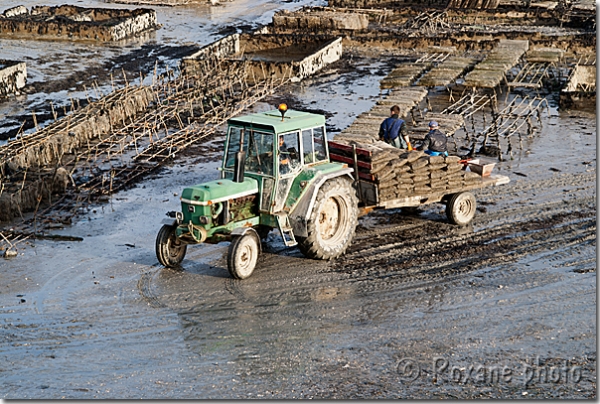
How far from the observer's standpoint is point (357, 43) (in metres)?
33.5

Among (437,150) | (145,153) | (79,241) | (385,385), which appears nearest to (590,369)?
(385,385)

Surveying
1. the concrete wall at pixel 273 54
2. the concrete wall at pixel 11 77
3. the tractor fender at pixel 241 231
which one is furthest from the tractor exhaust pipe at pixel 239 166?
the concrete wall at pixel 11 77

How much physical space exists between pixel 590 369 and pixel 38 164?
12.4 metres

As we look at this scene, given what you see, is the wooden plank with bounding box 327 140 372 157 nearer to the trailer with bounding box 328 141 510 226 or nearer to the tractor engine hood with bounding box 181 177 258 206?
the trailer with bounding box 328 141 510 226

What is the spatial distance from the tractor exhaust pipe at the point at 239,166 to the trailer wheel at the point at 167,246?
48.3 inches

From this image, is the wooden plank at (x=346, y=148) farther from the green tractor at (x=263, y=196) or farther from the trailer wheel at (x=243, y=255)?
the trailer wheel at (x=243, y=255)

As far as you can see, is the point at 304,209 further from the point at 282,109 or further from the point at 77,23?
the point at 77,23

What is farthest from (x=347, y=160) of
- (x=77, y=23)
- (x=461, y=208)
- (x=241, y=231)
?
(x=77, y=23)

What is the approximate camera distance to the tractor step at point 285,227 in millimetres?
13922

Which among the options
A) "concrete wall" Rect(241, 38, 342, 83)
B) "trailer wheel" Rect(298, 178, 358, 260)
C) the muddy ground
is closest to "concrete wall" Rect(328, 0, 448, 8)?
→ "concrete wall" Rect(241, 38, 342, 83)

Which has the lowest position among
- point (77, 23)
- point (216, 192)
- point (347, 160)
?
point (347, 160)

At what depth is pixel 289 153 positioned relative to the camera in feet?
46.1

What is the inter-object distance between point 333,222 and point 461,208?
9.11 feet

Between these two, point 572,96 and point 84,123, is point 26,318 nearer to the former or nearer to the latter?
point 84,123
